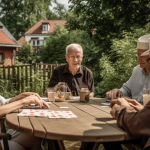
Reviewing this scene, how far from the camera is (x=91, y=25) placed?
26.7ft

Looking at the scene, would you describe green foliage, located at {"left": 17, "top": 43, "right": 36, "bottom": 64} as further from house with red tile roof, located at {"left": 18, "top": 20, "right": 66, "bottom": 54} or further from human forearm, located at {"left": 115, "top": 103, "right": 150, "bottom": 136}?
human forearm, located at {"left": 115, "top": 103, "right": 150, "bottom": 136}

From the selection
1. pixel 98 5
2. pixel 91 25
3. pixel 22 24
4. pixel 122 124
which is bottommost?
pixel 122 124

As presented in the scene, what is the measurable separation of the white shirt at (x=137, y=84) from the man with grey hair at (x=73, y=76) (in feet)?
2.12

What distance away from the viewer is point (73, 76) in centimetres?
354

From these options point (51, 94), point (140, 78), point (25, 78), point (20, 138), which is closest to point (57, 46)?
point (25, 78)

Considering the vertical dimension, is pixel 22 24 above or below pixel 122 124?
above

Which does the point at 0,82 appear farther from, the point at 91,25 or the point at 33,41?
the point at 33,41

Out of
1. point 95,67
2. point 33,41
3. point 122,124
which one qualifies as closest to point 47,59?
point 33,41

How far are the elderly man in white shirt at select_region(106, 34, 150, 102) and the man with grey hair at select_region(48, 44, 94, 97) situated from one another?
0.69 metres

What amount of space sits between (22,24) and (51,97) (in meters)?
33.2

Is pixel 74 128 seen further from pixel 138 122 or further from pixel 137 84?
pixel 137 84

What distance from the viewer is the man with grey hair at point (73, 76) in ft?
11.2

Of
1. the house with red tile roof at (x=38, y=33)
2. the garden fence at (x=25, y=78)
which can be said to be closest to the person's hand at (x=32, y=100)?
the garden fence at (x=25, y=78)

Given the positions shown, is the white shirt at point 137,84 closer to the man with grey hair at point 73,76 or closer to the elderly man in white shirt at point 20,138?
the man with grey hair at point 73,76
